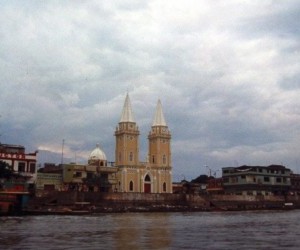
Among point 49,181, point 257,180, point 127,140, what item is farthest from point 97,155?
point 257,180

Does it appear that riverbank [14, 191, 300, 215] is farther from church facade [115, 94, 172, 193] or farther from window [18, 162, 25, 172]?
church facade [115, 94, 172, 193]

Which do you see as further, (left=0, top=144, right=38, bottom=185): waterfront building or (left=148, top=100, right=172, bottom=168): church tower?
(left=148, top=100, right=172, bottom=168): church tower

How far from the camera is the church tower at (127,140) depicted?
123m

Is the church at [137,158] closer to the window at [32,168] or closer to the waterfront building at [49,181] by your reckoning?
the waterfront building at [49,181]

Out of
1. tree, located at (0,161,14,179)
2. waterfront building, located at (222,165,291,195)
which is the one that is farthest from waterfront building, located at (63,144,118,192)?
waterfront building, located at (222,165,291,195)

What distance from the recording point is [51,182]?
94875 mm

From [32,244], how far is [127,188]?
94.0 metres

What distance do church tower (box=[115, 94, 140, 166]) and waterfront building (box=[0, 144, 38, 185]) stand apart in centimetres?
3514

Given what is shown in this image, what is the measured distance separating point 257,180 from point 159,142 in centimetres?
2636

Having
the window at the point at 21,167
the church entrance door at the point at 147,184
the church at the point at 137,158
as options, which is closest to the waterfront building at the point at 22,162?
the window at the point at 21,167

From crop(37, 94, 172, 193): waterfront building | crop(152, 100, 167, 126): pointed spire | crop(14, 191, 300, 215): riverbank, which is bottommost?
crop(14, 191, 300, 215): riverbank

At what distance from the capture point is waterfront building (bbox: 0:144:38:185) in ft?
284

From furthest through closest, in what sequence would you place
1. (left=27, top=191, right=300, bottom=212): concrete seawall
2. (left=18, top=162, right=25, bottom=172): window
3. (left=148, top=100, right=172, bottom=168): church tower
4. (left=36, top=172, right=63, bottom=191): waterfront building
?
1. (left=148, top=100, right=172, bottom=168): church tower
2. (left=36, top=172, right=63, bottom=191): waterfront building
3. (left=18, top=162, right=25, bottom=172): window
4. (left=27, top=191, right=300, bottom=212): concrete seawall

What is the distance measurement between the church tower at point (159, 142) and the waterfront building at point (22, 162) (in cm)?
4326
